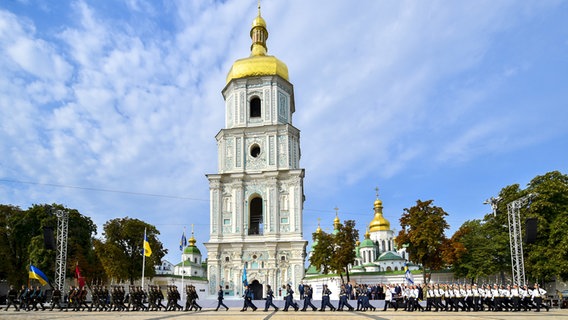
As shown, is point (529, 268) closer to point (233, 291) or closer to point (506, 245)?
point (506, 245)

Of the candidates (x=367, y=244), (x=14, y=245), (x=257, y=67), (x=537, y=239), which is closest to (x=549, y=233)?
(x=537, y=239)

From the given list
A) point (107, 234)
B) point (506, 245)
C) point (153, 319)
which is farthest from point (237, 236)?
point (153, 319)

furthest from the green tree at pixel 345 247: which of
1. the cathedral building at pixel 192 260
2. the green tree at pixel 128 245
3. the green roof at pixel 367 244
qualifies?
the green roof at pixel 367 244

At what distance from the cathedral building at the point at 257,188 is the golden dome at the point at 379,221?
44.1 metres

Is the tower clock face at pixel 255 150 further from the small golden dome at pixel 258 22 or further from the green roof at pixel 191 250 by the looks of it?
the green roof at pixel 191 250

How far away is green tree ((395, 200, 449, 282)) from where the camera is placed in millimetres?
34094

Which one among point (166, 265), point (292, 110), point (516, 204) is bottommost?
point (166, 265)

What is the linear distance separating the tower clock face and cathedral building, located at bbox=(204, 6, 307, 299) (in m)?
0.09

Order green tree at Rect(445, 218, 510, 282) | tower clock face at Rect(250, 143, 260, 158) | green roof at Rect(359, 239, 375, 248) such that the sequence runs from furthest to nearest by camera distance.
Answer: green roof at Rect(359, 239, 375, 248)
tower clock face at Rect(250, 143, 260, 158)
green tree at Rect(445, 218, 510, 282)

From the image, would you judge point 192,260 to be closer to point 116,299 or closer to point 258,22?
point 258,22

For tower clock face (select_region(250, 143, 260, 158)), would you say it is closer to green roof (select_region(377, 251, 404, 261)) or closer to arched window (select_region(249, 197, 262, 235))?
arched window (select_region(249, 197, 262, 235))

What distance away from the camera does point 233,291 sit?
39062 mm

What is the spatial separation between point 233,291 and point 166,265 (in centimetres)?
5995

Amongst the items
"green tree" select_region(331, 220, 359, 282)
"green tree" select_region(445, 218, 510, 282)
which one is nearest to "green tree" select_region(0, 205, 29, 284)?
"green tree" select_region(331, 220, 359, 282)
